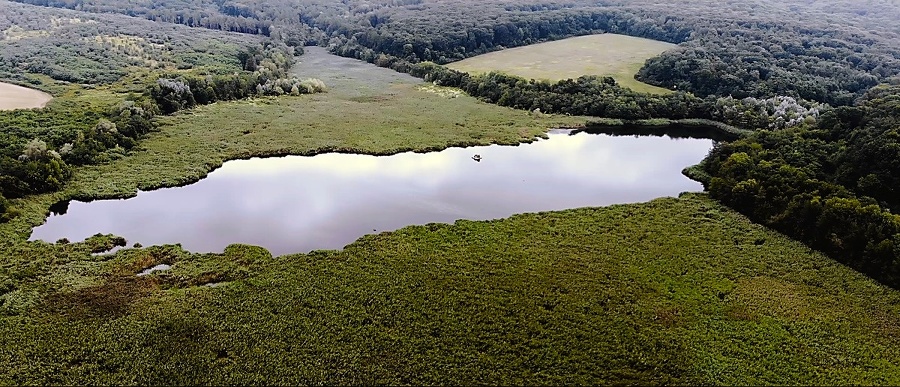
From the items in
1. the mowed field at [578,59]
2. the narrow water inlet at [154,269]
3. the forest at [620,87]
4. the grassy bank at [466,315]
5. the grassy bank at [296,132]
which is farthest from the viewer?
the mowed field at [578,59]

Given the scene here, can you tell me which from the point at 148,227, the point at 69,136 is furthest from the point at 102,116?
the point at 148,227

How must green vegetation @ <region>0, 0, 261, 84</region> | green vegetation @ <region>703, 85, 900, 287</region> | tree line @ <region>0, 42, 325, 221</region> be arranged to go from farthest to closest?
green vegetation @ <region>0, 0, 261, 84</region>
tree line @ <region>0, 42, 325, 221</region>
green vegetation @ <region>703, 85, 900, 287</region>

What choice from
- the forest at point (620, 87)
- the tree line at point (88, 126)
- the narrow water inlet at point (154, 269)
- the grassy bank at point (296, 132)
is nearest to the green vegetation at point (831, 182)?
the forest at point (620, 87)

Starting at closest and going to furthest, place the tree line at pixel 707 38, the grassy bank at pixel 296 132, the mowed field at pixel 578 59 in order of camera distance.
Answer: the grassy bank at pixel 296 132 → the tree line at pixel 707 38 → the mowed field at pixel 578 59

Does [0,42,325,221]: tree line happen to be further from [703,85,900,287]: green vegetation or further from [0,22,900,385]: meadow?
[703,85,900,287]: green vegetation

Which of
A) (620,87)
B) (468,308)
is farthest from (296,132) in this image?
(620,87)

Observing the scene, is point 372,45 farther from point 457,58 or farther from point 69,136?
point 69,136

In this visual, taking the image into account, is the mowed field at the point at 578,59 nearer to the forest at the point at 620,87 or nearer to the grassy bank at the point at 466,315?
the forest at the point at 620,87

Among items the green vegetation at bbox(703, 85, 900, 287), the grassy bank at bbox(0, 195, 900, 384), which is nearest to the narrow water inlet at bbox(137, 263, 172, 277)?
the grassy bank at bbox(0, 195, 900, 384)
